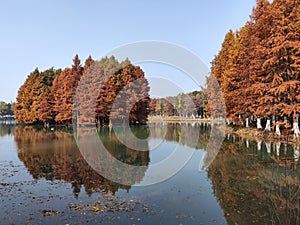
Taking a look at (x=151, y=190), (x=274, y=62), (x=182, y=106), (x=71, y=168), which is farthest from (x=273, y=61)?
(x=182, y=106)

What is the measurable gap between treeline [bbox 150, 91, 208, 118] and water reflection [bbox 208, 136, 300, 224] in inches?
2554

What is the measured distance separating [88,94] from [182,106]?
5974 centimetres

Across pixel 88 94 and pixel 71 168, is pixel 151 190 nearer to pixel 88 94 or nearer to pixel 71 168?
pixel 71 168

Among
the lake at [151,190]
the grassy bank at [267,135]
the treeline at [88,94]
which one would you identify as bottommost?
the lake at [151,190]

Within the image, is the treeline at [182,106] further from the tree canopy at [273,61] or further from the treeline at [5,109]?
the treeline at [5,109]

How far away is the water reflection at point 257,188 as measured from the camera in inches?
292

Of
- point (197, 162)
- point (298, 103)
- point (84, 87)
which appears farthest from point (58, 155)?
point (84, 87)

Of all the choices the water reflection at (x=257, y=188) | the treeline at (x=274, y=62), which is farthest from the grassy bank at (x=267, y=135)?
the water reflection at (x=257, y=188)

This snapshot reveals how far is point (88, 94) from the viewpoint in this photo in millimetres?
42438

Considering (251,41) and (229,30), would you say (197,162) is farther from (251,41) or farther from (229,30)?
(229,30)

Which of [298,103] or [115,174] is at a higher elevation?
[298,103]

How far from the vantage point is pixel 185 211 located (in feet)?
26.2

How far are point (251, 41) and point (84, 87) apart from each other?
27206mm

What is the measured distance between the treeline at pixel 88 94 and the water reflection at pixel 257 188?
100ft
